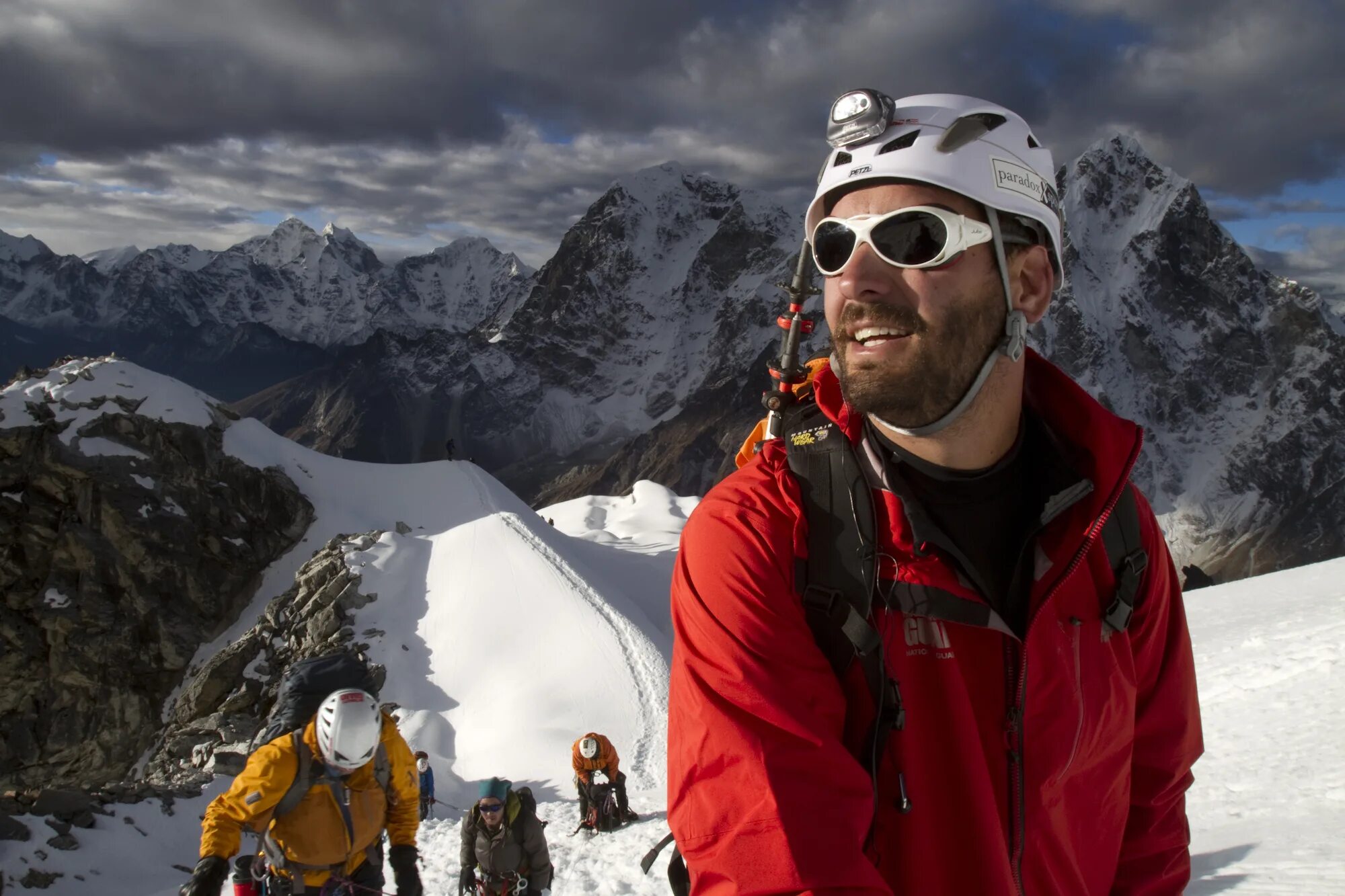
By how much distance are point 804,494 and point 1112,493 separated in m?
0.96

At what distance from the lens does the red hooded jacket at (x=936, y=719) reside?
1925mm

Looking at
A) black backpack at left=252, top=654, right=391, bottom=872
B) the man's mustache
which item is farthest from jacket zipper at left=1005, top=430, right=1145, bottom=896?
black backpack at left=252, top=654, right=391, bottom=872

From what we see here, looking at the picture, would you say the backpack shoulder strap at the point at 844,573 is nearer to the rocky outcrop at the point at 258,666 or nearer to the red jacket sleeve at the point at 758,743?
the red jacket sleeve at the point at 758,743

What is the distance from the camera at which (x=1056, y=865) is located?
2303 mm

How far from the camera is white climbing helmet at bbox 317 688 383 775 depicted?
598cm

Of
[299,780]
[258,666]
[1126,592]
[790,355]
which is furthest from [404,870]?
[258,666]

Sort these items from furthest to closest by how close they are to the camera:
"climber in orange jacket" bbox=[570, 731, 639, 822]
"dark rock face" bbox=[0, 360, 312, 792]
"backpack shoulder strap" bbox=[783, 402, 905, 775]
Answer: "dark rock face" bbox=[0, 360, 312, 792] → "climber in orange jacket" bbox=[570, 731, 639, 822] → "backpack shoulder strap" bbox=[783, 402, 905, 775]

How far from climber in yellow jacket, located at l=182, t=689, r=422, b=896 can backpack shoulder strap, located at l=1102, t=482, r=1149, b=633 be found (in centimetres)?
535

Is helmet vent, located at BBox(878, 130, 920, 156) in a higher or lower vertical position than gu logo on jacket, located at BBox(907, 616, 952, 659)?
higher

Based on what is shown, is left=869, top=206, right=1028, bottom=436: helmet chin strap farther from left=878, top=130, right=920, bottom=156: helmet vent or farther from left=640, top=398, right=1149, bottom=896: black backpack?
left=878, top=130, right=920, bottom=156: helmet vent

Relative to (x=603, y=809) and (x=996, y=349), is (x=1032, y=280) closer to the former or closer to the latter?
(x=996, y=349)

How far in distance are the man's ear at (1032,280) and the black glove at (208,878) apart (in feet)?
20.6

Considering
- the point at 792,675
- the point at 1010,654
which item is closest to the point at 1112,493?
the point at 1010,654

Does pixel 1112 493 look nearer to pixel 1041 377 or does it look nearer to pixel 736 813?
pixel 1041 377
